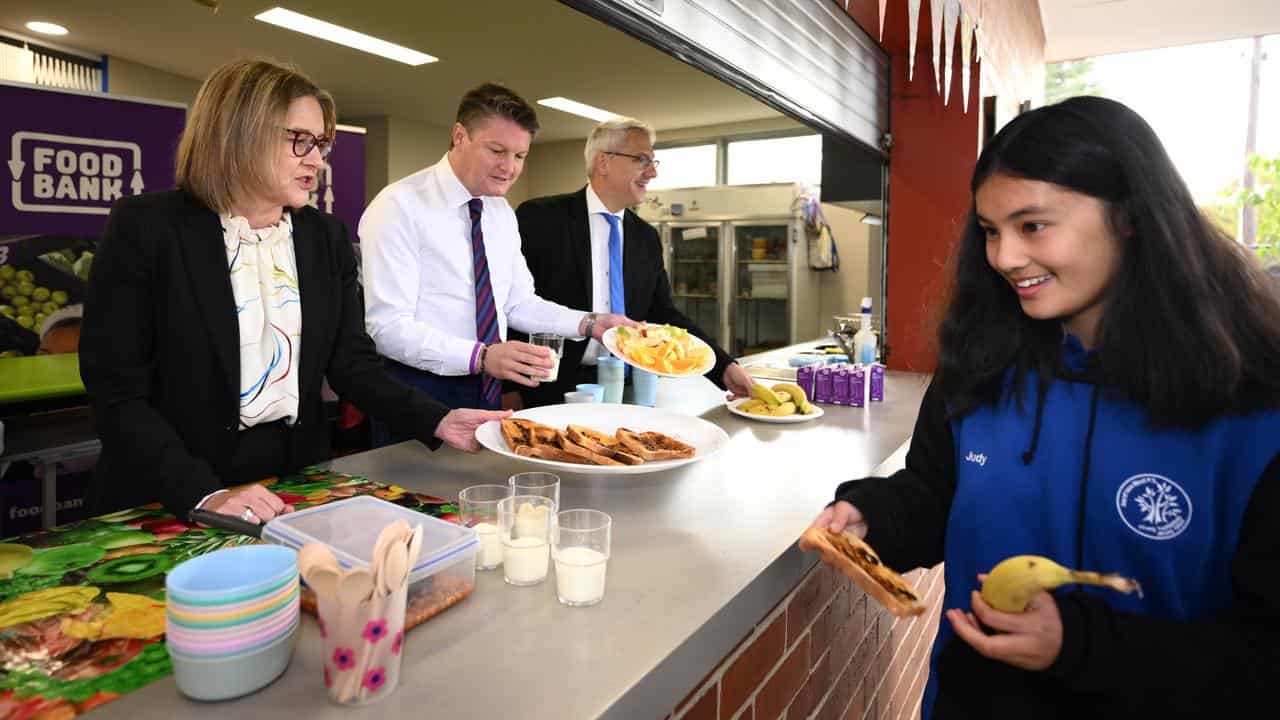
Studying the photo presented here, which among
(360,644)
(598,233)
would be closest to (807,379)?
(598,233)

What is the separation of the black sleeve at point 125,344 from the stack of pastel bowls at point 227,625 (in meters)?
0.58

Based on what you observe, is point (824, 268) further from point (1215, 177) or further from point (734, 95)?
point (1215, 177)

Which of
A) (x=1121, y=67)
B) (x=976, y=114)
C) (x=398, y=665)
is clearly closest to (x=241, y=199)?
(x=398, y=665)

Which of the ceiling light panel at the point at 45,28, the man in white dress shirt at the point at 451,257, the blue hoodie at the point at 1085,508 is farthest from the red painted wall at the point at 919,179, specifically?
the ceiling light panel at the point at 45,28

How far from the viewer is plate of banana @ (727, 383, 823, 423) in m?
2.30

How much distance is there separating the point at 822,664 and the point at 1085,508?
69cm

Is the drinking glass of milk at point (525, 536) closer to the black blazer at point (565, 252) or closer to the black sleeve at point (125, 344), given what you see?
the black sleeve at point (125, 344)

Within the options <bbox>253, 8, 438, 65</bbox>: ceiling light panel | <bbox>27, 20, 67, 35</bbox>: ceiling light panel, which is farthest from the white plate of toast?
<bbox>27, 20, 67, 35</bbox>: ceiling light panel

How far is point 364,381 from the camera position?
1753 mm

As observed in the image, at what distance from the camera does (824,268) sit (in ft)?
27.9

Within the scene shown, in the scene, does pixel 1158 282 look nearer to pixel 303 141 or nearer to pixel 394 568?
pixel 394 568

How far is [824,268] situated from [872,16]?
5.40 metres

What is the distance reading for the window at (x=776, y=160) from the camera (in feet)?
31.1

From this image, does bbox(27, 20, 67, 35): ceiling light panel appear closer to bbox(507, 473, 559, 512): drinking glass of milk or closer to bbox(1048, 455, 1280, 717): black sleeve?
bbox(507, 473, 559, 512): drinking glass of milk
